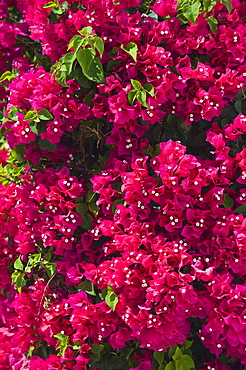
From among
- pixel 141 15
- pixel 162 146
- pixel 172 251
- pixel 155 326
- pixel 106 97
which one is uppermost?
pixel 141 15

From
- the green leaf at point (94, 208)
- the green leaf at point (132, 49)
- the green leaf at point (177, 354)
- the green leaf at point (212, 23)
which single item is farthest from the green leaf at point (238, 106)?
A: the green leaf at point (177, 354)

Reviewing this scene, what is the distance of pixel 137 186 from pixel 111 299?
1.30 feet

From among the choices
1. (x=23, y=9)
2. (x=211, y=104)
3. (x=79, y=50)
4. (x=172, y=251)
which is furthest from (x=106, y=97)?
(x=23, y=9)

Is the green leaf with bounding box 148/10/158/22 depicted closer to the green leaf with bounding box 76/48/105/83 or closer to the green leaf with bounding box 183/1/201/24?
the green leaf with bounding box 183/1/201/24

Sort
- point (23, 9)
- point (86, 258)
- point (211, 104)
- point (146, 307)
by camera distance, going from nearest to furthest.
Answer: point (146, 307) → point (211, 104) → point (86, 258) → point (23, 9)

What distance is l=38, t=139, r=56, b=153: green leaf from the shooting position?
1.74 m

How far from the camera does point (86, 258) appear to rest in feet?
5.95

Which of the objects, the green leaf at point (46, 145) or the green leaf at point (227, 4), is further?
the green leaf at point (46, 145)

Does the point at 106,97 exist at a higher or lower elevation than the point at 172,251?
higher

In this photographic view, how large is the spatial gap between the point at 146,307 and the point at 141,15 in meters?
1.11

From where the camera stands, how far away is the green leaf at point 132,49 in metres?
1.60

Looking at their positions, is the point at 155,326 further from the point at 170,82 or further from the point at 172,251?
the point at 170,82

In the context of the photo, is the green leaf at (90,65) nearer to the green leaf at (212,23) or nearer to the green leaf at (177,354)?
the green leaf at (212,23)

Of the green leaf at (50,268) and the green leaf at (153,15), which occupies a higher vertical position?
the green leaf at (153,15)
